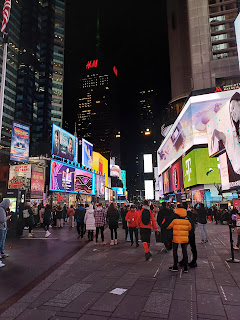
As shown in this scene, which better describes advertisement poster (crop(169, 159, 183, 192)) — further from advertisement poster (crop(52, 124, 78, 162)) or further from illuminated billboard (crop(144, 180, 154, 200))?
illuminated billboard (crop(144, 180, 154, 200))

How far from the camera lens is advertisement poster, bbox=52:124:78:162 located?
137 ft

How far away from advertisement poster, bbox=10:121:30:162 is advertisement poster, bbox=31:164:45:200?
3751 mm

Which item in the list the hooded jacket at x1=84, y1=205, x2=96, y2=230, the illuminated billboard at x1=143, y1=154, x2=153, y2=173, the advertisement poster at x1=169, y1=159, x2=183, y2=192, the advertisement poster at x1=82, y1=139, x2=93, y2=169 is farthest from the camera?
the illuminated billboard at x1=143, y1=154, x2=153, y2=173

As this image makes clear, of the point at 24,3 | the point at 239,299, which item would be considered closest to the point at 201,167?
the point at 239,299

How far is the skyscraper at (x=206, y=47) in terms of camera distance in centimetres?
7000

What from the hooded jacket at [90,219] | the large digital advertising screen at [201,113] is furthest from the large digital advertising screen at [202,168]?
the hooded jacket at [90,219]

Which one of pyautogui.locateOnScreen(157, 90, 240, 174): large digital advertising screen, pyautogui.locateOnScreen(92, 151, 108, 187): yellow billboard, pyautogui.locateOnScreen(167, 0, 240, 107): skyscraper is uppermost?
pyautogui.locateOnScreen(167, 0, 240, 107): skyscraper

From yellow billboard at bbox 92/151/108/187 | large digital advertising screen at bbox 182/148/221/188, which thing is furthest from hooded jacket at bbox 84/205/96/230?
yellow billboard at bbox 92/151/108/187

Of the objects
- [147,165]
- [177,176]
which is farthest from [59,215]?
[147,165]

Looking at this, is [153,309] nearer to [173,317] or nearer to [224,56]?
[173,317]

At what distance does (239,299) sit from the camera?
4547 mm

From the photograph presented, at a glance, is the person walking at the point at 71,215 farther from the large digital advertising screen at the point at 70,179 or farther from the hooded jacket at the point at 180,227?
the large digital advertising screen at the point at 70,179

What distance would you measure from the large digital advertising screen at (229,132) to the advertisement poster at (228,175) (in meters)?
0.54

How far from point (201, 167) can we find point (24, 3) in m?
98.4
